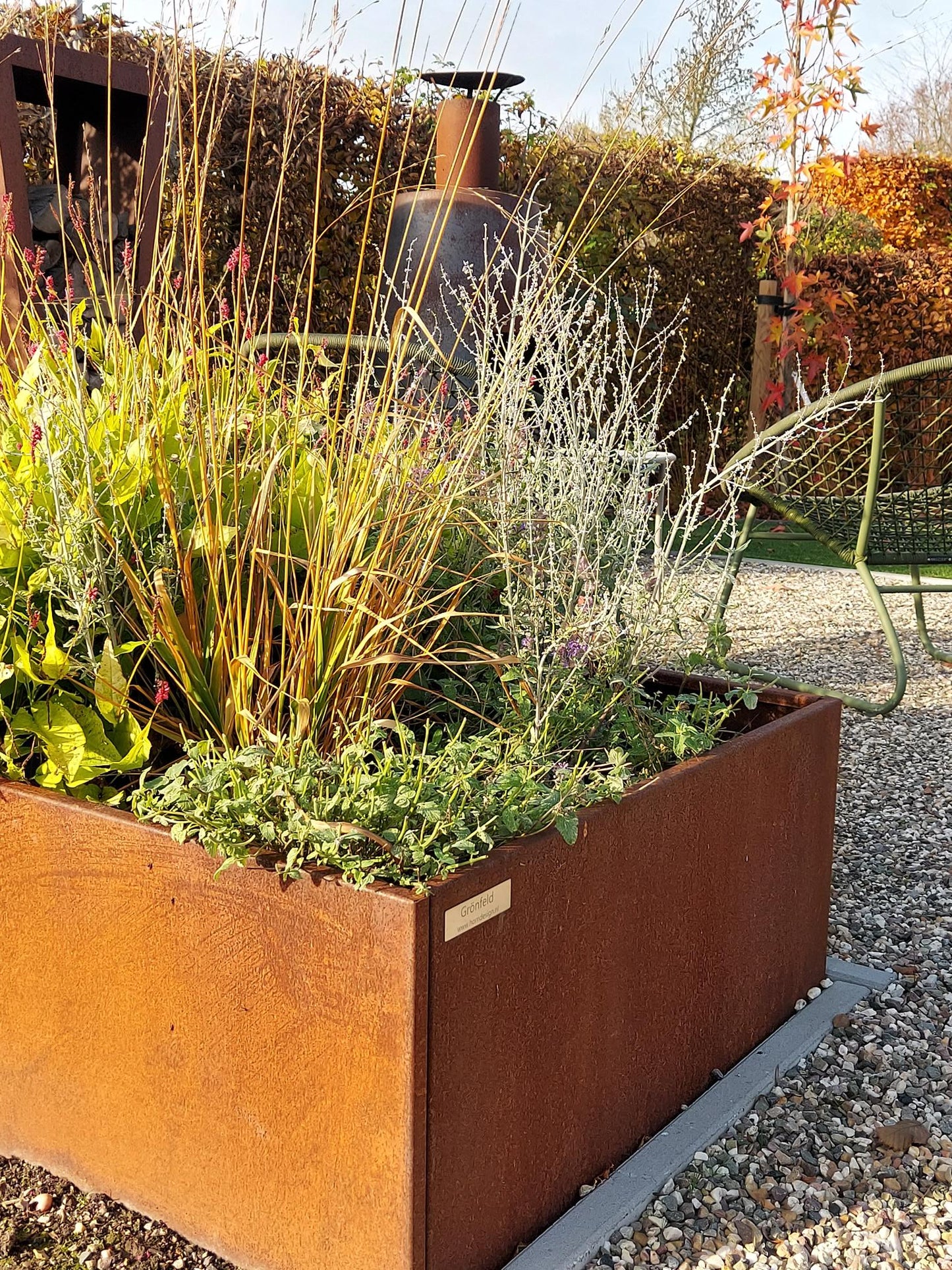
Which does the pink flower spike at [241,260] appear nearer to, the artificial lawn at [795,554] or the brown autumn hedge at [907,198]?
the artificial lawn at [795,554]

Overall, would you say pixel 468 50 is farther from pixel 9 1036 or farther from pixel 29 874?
pixel 9 1036

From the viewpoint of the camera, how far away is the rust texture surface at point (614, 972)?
140 cm

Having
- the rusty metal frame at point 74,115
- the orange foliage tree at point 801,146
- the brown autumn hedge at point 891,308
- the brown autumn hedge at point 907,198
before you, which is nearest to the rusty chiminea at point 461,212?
the rusty metal frame at point 74,115

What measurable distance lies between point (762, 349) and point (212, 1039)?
6811 mm

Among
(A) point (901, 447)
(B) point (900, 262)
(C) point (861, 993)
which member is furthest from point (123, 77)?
(B) point (900, 262)

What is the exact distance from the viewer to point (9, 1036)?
1678 millimetres

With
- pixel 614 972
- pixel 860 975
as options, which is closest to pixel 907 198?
pixel 860 975

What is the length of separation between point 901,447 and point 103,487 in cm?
308

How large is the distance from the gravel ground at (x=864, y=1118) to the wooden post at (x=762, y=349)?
4.53 m

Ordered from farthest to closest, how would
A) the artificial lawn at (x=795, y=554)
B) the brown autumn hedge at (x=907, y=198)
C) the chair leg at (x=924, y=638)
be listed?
the brown autumn hedge at (x=907, y=198) → the artificial lawn at (x=795, y=554) → the chair leg at (x=924, y=638)

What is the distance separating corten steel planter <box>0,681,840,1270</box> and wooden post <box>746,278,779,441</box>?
6.16 m

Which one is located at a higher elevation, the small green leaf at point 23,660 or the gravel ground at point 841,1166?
the small green leaf at point 23,660

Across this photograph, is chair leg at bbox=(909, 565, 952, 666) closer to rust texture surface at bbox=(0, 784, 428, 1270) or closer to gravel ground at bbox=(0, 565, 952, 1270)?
gravel ground at bbox=(0, 565, 952, 1270)

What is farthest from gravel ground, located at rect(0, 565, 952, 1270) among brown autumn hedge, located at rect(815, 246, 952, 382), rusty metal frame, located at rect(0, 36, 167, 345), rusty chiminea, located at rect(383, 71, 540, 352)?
brown autumn hedge, located at rect(815, 246, 952, 382)
